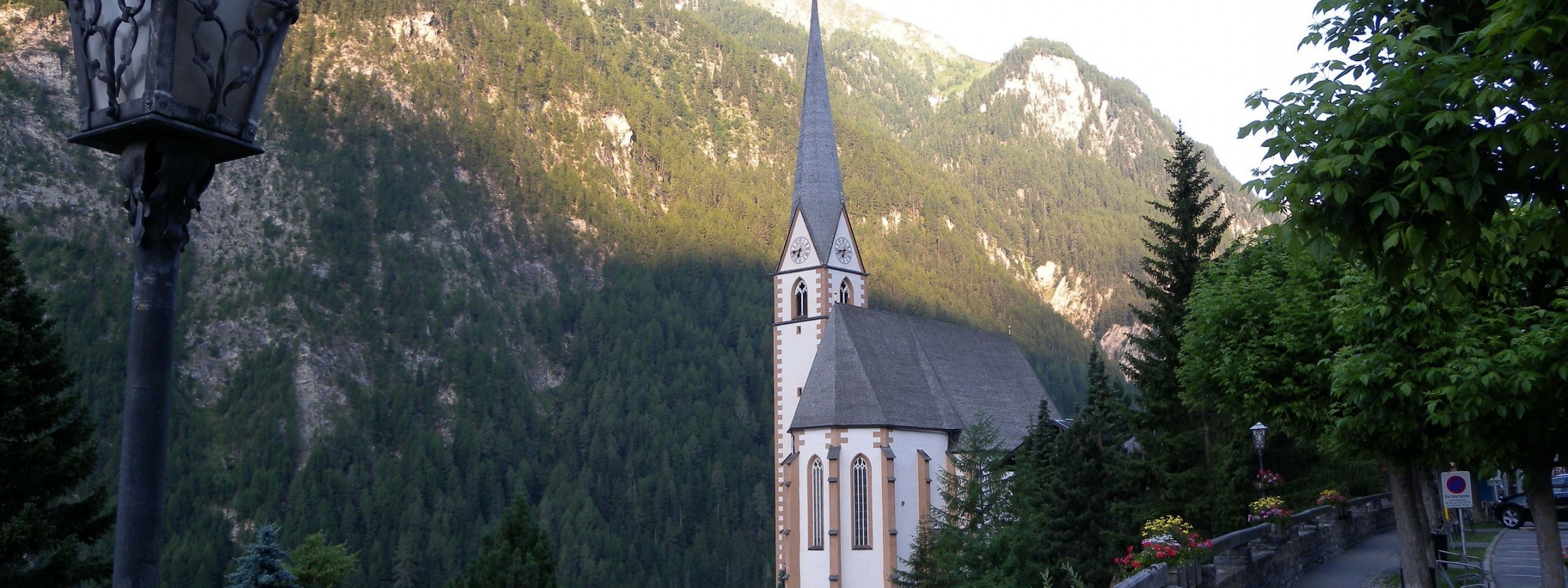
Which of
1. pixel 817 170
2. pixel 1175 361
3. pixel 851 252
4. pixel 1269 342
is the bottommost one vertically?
pixel 1269 342

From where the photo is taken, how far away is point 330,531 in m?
127

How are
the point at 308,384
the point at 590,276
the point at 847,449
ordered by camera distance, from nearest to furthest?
the point at 847,449 < the point at 308,384 < the point at 590,276

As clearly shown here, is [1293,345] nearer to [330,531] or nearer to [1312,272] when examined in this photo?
[1312,272]

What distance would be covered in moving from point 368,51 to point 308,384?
66827 mm

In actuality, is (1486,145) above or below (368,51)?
below

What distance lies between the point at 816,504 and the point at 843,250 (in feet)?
41.5

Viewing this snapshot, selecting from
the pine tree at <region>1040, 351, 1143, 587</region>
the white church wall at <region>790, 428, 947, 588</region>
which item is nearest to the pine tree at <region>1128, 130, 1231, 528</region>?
the pine tree at <region>1040, 351, 1143, 587</region>

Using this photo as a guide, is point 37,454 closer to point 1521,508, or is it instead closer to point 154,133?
point 154,133

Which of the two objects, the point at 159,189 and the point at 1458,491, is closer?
the point at 159,189

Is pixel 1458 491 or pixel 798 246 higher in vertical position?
pixel 798 246

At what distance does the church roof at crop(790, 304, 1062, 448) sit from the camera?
50.0 m

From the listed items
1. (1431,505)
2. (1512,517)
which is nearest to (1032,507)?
(1431,505)

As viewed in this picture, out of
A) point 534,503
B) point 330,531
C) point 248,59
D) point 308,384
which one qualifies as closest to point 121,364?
point 308,384

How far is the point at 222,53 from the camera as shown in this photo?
12.4 feet
